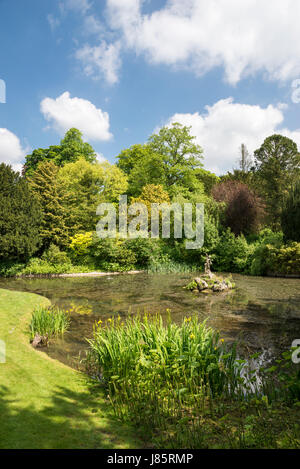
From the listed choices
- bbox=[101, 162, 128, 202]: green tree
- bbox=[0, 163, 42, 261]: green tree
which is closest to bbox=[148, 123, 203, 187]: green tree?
bbox=[101, 162, 128, 202]: green tree

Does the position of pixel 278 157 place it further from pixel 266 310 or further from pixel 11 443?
pixel 11 443

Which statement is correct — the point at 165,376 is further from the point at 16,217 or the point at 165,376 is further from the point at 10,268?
the point at 10,268

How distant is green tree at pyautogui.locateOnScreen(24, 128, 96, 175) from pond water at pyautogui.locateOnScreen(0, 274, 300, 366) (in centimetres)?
2519

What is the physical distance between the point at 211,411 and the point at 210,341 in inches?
42.1

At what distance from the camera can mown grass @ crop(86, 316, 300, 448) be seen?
3.00m

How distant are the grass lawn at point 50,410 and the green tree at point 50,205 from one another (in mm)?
17606

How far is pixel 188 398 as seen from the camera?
3.88m

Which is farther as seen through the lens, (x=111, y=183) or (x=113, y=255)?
(x=111, y=183)

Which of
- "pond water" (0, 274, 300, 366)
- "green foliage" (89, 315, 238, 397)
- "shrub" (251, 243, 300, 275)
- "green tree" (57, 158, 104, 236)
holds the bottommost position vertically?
"pond water" (0, 274, 300, 366)

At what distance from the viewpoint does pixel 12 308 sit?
9.01 m

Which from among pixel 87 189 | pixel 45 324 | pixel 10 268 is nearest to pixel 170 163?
pixel 87 189

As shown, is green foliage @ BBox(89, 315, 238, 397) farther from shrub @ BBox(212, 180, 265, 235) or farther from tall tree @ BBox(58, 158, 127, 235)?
shrub @ BBox(212, 180, 265, 235)

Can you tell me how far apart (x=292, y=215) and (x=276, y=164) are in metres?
17.6

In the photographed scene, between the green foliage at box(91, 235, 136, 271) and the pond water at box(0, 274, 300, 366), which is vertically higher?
the green foliage at box(91, 235, 136, 271)
